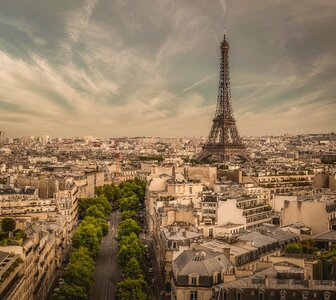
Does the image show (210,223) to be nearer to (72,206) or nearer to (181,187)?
(181,187)

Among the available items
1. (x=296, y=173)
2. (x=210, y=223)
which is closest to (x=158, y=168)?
(x=296, y=173)

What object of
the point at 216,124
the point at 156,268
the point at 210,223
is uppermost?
the point at 216,124

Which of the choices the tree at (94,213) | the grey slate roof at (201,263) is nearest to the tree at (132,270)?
the grey slate roof at (201,263)

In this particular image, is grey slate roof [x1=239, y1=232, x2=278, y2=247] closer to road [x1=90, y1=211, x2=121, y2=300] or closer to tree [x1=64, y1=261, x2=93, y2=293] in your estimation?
road [x1=90, y1=211, x2=121, y2=300]

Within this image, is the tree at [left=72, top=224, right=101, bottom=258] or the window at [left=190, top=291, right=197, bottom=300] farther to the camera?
the tree at [left=72, top=224, right=101, bottom=258]

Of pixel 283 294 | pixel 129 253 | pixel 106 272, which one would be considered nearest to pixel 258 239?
pixel 129 253

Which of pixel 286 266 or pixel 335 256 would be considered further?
pixel 335 256

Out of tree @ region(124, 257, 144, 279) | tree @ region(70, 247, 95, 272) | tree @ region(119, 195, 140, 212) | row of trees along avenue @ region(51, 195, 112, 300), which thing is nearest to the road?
row of trees along avenue @ region(51, 195, 112, 300)

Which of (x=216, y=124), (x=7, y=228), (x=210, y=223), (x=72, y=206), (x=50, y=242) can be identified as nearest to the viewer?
(x=7, y=228)
